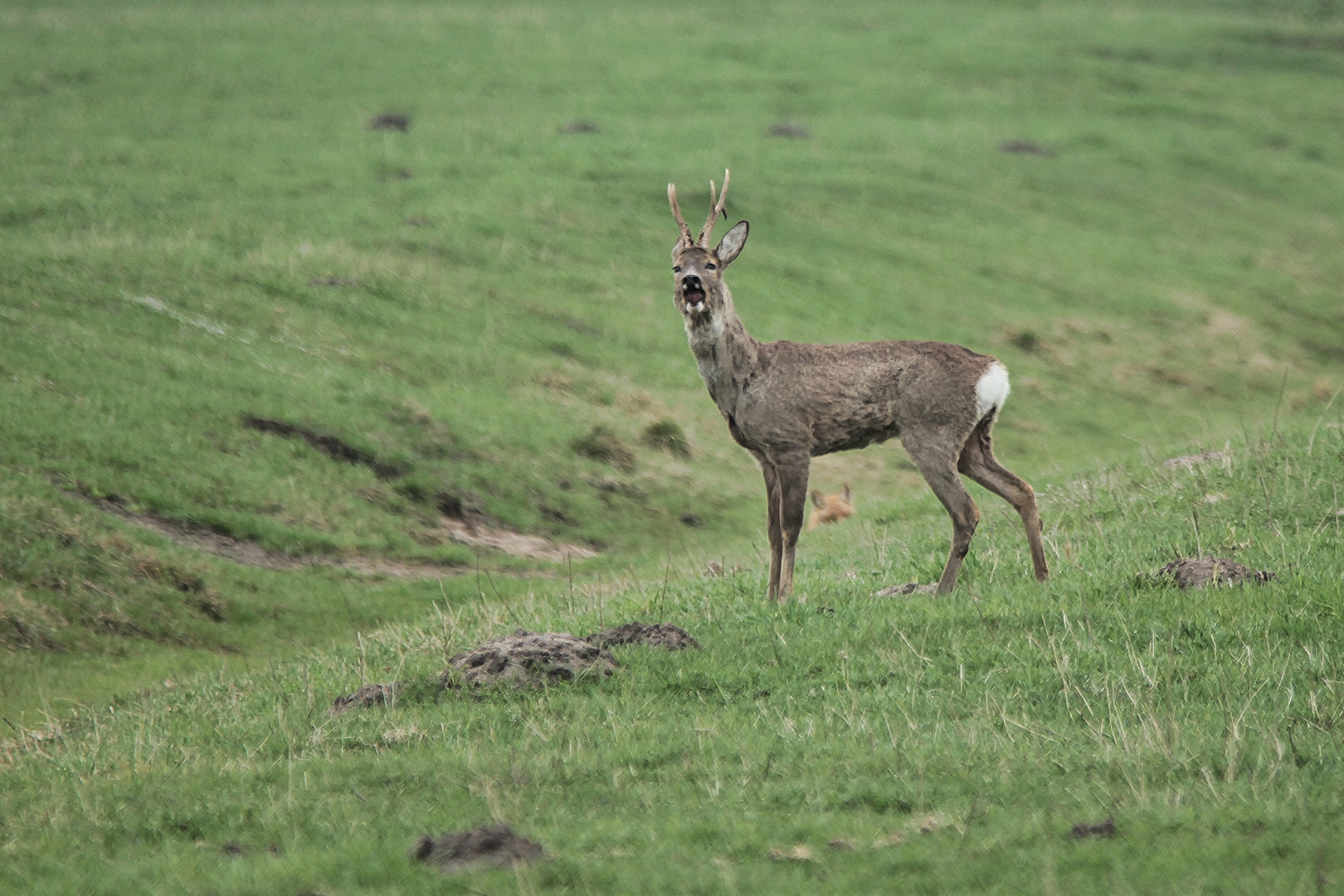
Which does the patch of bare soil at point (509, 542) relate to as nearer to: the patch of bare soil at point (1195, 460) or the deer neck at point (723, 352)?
the deer neck at point (723, 352)

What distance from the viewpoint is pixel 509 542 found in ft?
58.3

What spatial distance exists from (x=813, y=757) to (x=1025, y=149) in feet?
119

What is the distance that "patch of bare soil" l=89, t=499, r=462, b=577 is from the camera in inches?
612

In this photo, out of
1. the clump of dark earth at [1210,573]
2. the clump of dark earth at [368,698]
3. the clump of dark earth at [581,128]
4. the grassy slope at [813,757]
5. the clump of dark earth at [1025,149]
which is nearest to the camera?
the grassy slope at [813,757]

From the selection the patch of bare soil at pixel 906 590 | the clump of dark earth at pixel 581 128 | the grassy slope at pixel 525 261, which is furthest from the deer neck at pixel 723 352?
the clump of dark earth at pixel 581 128

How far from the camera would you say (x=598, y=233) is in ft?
94.5

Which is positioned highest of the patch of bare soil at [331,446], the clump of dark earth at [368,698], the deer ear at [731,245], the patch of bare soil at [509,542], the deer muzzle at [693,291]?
the deer ear at [731,245]

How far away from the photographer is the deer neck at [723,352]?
1180cm

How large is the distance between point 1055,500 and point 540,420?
8837 millimetres

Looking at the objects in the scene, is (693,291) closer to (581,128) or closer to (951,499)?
(951,499)

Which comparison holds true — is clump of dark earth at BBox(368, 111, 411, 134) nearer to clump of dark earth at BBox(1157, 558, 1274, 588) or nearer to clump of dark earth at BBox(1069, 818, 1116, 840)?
clump of dark earth at BBox(1157, 558, 1274, 588)

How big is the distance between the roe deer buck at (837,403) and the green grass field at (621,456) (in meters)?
0.67

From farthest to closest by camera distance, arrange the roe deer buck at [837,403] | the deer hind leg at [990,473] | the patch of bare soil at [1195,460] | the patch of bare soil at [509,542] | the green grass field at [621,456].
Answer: the patch of bare soil at [509,542]
the patch of bare soil at [1195,460]
the deer hind leg at [990,473]
the roe deer buck at [837,403]
the green grass field at [621,456]

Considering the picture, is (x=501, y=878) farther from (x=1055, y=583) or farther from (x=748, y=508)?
(x=748, y=508)
